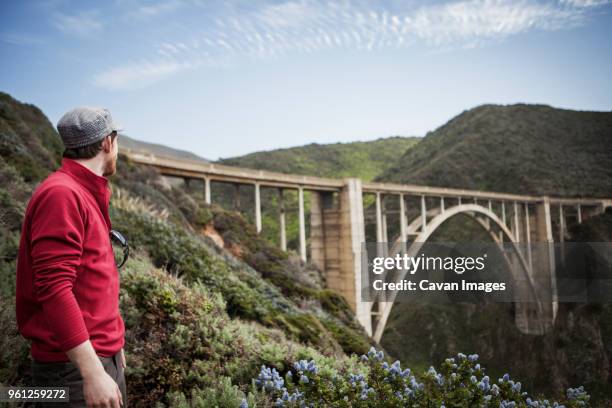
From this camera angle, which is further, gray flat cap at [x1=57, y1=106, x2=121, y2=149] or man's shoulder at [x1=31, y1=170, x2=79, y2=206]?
gray flat cap at [x1=57, y1=106, x2=121, y2=149]

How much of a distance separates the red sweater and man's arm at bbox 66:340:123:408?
35 millimetres

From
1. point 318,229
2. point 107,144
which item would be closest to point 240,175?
point 318,229

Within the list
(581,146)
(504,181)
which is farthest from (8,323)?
(581,146)

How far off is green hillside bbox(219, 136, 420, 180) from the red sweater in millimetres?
65640

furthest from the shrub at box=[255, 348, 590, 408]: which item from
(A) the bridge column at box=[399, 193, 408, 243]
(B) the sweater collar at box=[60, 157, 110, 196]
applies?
(A) the bridge column at box=[399, 193, 408, 243]

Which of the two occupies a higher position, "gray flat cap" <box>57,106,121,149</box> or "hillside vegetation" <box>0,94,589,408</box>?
"gray flat cap" <box>57,106,121,149</box>

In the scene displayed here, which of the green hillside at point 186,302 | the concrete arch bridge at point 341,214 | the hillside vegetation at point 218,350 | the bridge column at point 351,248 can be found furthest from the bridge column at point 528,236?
the hillside vegetation at point 218,350

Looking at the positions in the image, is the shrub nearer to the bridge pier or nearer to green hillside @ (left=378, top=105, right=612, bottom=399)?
the bridge pier

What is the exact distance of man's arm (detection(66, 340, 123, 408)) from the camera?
5.23ft

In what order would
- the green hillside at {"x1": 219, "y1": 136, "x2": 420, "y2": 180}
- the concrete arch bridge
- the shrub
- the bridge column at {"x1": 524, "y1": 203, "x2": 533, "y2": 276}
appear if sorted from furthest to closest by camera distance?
the green hillside at {"x1": 219, "y1": 136, "x2": 420, "y2": 180} → the bridge column at {"x1": 524, "y1": 203, "x2": 533, "y2": 276} → the concrete arch bridge → the shrub

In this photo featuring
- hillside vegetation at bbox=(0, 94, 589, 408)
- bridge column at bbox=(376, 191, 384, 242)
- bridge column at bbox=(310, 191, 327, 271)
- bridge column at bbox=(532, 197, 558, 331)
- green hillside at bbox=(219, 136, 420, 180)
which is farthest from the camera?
green hillside at bbox=(219, 136, 420, 180)

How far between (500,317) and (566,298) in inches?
226

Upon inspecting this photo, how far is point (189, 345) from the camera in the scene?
3852mm

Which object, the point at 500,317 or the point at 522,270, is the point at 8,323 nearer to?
the point at 522,270
